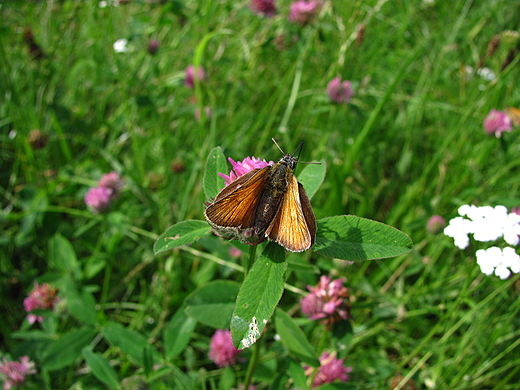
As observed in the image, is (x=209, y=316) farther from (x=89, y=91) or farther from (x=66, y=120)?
(x=89, y=91)

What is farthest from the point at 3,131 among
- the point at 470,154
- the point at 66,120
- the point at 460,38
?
the point at 460,38

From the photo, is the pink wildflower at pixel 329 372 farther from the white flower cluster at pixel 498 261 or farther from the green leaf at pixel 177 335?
the white flower cluster at pixel 498 261

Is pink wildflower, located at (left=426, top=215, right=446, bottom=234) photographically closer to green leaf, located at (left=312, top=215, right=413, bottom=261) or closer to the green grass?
the green grass

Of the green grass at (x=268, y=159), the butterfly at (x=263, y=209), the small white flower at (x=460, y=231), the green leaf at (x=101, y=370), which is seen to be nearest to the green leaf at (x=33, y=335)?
the green grass at (x=268, y=159)

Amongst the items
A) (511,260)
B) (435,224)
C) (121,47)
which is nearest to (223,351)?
(511,260)

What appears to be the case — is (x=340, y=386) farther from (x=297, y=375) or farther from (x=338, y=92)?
(x=338, y=92)

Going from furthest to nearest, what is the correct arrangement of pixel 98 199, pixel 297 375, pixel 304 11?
pixel 304 11
pixel 98 199
pixel 297 375
